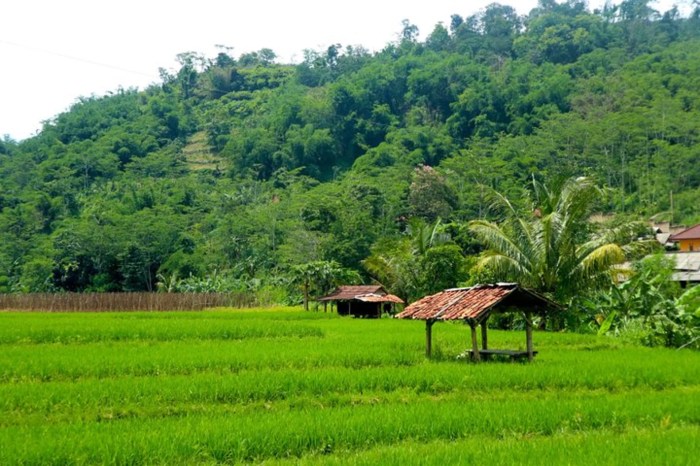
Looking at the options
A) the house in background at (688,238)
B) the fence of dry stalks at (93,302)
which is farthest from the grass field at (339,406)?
the house in background at (688,238)

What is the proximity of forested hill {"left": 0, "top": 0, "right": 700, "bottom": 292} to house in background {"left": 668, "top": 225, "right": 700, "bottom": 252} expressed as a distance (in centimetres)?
431

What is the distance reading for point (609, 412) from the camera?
1004 cm

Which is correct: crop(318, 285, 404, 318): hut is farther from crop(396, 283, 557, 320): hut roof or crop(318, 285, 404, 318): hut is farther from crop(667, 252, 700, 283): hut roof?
crop(396, 283, 557, 320): hut roof

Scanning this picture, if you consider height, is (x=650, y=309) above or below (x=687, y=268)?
below

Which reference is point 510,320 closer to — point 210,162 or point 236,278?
point 236,278

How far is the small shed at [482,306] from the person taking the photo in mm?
15312

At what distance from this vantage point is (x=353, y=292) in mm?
37062

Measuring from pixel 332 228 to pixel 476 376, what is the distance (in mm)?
39359

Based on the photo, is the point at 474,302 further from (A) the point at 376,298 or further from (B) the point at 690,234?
(B) the point at 690,234

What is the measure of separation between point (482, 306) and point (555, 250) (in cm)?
1086

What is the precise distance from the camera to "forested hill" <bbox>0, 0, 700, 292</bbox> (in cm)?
5712

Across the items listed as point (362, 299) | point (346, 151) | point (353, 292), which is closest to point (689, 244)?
point (353, 292)

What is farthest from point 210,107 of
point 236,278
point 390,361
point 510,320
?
point 390,361

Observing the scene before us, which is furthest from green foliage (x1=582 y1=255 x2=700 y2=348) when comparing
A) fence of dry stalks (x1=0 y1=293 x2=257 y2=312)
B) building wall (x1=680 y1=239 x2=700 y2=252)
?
fence of dry stalks (x1=0 y1=293 x2=257 y2=312)
